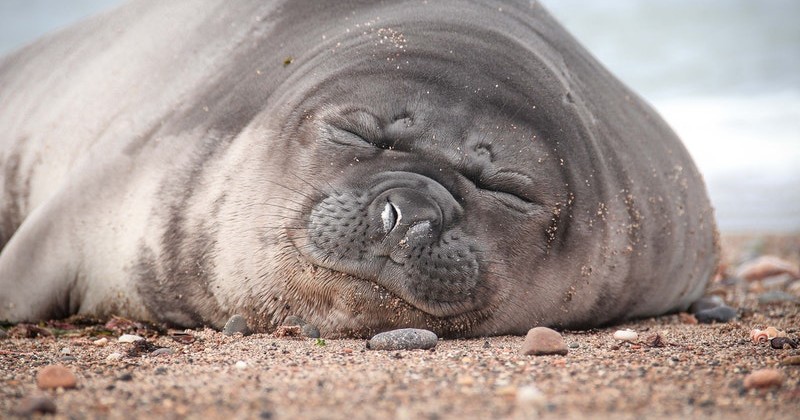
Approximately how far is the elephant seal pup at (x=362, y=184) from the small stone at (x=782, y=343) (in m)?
0.85

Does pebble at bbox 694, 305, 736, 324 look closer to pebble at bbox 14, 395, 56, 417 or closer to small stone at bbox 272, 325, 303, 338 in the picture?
small stone at bbox 272, 325, 303, 338

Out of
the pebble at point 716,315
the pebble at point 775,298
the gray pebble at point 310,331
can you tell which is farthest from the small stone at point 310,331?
the pebble at point 775,298

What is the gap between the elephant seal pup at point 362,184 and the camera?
349 centimetres

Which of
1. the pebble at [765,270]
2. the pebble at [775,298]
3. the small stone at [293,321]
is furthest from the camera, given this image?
the pebble at [765,270]

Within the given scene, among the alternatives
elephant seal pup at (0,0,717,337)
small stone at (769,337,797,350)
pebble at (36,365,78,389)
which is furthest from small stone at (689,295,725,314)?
pebble at (36,365,78,389)

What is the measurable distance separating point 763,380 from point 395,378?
102 cm

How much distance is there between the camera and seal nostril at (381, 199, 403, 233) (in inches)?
129

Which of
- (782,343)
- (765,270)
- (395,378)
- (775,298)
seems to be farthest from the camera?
(765,270)

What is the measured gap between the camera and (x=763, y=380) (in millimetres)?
2512

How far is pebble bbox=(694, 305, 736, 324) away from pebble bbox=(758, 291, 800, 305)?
0.69 metres

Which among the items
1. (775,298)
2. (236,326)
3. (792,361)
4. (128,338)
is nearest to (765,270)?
(775,298)

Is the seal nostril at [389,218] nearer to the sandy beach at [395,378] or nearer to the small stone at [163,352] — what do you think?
the sandy beach at [395,378]

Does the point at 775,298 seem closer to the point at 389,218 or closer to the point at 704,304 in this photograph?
the point at 704,304

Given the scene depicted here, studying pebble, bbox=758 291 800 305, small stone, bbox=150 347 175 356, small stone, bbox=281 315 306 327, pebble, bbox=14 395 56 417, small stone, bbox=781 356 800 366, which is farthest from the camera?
pebble, bbox=758 291 800 305
